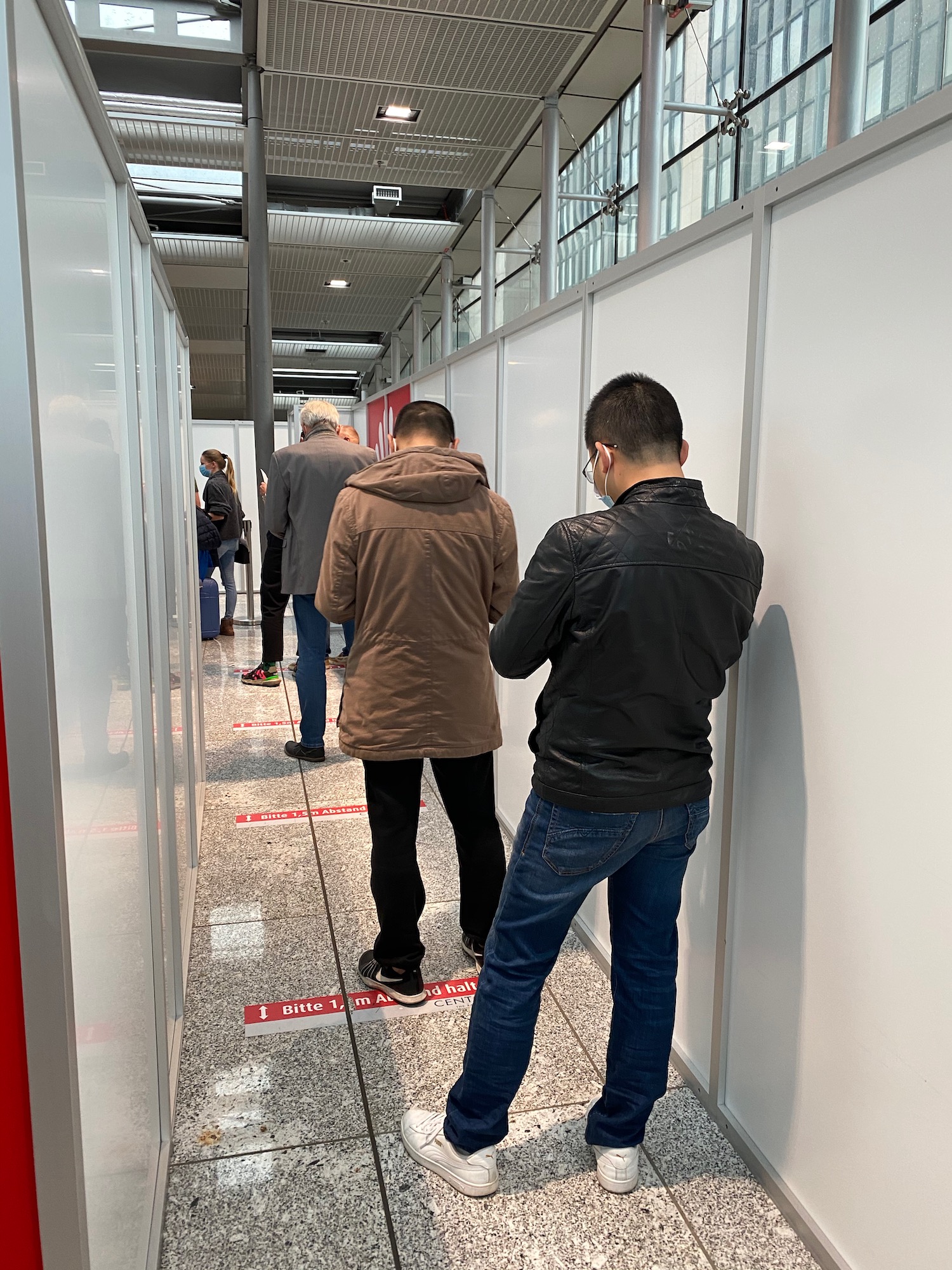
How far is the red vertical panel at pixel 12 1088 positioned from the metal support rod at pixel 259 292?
586 centimetres

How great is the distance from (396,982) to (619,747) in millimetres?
1319

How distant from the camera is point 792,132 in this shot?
545cm

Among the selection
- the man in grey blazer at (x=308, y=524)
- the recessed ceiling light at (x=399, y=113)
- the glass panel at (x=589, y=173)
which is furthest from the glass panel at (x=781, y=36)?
the man in grey blazer at (x=308, y=524)

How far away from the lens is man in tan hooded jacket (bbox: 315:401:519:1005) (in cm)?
240

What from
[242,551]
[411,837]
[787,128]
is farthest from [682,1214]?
[242,551]

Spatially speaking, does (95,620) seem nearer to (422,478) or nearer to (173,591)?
(422,478)

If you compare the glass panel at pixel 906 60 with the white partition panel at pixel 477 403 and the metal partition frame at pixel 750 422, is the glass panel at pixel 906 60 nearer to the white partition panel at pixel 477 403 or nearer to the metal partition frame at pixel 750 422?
the white partition panel at pixel 477 403

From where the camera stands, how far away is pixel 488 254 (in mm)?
8602

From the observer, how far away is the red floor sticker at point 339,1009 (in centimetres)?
246

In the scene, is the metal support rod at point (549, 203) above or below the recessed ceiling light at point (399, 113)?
below

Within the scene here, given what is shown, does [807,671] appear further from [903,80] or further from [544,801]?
[903,80]

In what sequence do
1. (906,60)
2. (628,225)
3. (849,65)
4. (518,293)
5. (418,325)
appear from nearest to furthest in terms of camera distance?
(849,65) → (906,60) → (628,225) → (518,293) → (418,325)

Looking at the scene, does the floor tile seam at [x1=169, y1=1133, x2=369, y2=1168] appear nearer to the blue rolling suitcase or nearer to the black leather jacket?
the black leather jacket

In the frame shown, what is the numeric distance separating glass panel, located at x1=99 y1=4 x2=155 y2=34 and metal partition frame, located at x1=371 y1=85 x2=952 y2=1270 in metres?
5.23
